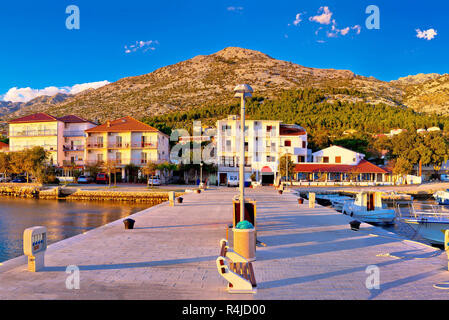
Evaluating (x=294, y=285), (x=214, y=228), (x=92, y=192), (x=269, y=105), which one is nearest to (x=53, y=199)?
(x=92, y=192)

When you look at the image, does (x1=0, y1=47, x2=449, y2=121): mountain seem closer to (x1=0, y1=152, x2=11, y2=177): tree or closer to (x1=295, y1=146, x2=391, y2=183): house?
(x1=0, y1=152, x2=11, y2=177): tree

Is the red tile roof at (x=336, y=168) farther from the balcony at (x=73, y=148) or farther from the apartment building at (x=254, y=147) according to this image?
the balcony at (x=73, y=148)

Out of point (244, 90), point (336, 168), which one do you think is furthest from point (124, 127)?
point (244, 90)

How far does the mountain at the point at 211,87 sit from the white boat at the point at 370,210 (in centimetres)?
10347

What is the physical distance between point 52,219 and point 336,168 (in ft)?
143

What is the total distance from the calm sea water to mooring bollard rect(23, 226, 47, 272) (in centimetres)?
782

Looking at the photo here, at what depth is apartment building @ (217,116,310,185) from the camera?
2304 inches

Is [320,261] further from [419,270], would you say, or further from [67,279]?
[67,279]

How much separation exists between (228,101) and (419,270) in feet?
410

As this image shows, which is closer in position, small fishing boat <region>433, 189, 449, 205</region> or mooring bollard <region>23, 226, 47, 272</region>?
mooring bollard <region>23, 226, 47, 272</region>

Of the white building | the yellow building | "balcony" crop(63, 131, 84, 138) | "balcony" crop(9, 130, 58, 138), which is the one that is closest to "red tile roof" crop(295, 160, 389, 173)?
the white building

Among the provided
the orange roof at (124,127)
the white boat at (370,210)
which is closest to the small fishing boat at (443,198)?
the white boat at (370,210)

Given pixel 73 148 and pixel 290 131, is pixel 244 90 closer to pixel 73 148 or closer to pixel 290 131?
pixel 290 131

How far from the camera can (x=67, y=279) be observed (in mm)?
7270
